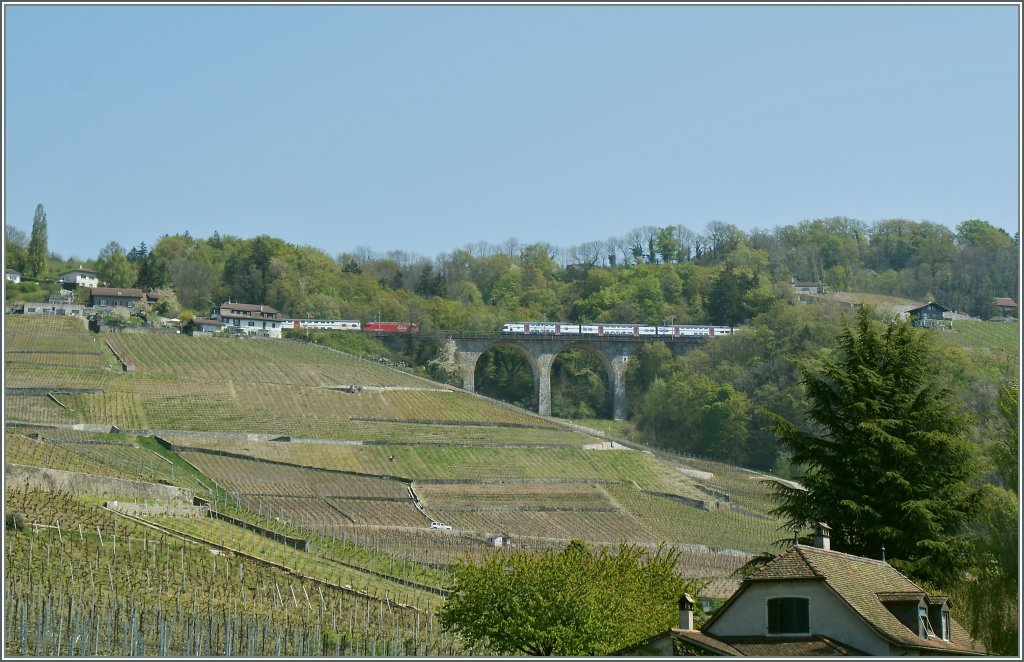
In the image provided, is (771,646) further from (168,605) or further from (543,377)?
(543,377)

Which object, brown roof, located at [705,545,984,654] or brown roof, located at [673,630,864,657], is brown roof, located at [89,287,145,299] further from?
brown roof, located at [673,630,864,657]

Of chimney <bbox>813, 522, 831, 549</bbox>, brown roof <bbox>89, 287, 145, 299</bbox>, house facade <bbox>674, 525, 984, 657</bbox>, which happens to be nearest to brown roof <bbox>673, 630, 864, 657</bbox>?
house facade <bbox>674, 525, 984, 657</bbox>

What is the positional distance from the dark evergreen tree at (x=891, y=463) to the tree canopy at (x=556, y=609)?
4.39 m

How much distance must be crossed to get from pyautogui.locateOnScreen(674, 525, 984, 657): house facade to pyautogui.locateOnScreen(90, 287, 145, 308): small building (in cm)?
11476

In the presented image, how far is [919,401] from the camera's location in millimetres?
35500

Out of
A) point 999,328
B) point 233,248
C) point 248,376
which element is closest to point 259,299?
point 233,248

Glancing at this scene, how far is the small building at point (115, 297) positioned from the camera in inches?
5251

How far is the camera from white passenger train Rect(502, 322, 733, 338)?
428 feet

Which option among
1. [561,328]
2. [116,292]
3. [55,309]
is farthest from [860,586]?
[116,292]

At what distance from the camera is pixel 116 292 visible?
13562cm

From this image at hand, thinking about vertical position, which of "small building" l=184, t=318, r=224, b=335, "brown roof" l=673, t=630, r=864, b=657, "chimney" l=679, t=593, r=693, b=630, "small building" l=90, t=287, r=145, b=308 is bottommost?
"brown roof" l=673, t=630, r=864, b=657

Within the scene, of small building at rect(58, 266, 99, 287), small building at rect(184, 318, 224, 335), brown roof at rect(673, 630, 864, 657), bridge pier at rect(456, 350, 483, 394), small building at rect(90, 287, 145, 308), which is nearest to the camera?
brown roof at rect(673, 630, 864, 657)

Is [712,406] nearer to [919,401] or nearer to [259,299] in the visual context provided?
[259,299]

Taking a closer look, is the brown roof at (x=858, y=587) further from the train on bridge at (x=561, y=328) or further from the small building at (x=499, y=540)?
the train on bridge at (x=561, y=328)
